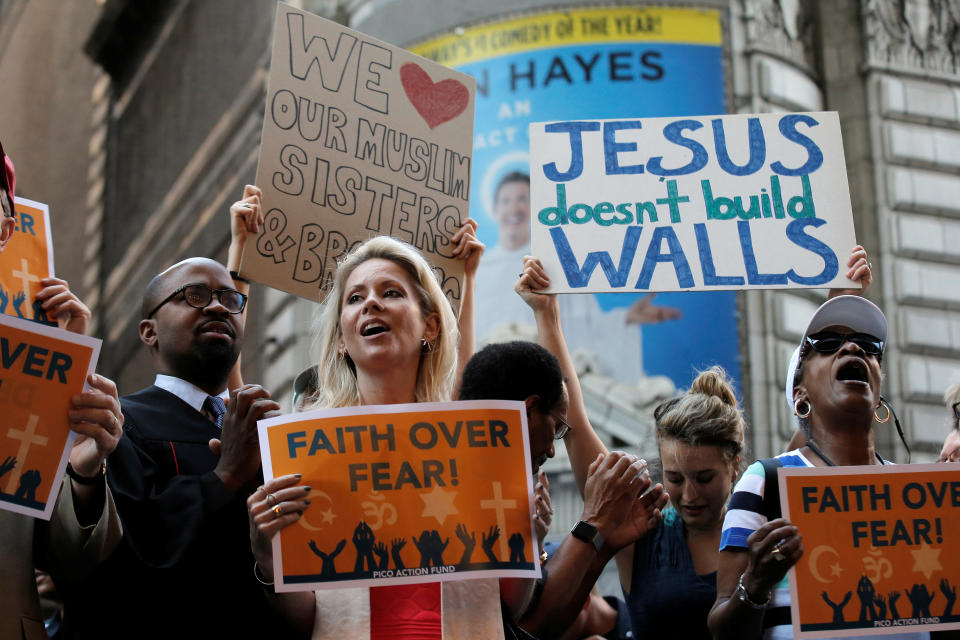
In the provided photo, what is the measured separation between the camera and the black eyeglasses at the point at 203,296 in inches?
148

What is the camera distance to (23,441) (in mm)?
2809

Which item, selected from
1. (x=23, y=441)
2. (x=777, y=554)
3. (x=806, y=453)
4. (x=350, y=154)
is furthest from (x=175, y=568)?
(x=350, y=154)

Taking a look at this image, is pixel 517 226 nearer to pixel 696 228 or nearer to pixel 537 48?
pixel 537 48

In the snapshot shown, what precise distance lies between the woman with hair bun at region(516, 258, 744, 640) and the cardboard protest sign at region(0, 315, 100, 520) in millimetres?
1488

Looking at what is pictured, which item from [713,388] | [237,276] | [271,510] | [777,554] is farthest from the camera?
[237,276]

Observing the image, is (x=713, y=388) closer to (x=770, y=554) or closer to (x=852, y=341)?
(x=852, y=341)

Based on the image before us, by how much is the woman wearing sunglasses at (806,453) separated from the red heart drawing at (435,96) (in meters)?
1.69

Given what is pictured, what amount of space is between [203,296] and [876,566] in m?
2.09

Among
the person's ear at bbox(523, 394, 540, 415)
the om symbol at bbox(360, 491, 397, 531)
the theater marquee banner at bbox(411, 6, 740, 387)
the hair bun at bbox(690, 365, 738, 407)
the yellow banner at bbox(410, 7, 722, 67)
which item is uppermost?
the yellow banner at bbox(410, 7, 722, 67)

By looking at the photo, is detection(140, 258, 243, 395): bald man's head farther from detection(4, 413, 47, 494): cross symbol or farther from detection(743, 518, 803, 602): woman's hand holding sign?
detection(743, 518, 803, 602): woman's hand holding sign

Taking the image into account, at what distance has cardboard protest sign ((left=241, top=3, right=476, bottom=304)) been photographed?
420cm

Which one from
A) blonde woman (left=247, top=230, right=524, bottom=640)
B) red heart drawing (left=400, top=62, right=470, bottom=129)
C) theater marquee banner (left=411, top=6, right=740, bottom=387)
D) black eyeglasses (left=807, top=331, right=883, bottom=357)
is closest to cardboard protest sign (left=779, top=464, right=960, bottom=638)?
black eyeglasses (left=807, top=331, right=883, bottom=357)

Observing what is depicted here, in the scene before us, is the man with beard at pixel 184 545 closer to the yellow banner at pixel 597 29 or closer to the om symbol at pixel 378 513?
the om symbol at pixel 378 513

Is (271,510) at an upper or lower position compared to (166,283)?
lower
